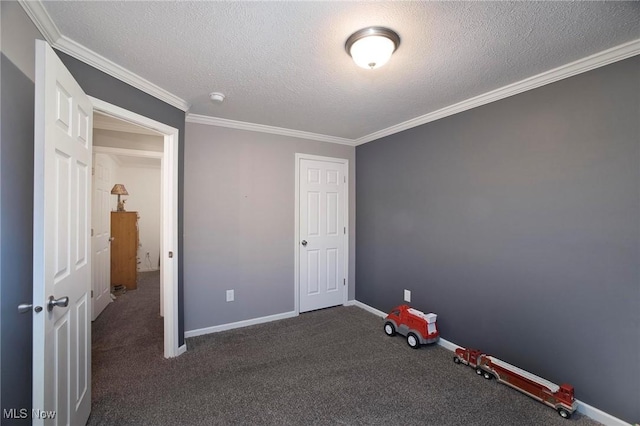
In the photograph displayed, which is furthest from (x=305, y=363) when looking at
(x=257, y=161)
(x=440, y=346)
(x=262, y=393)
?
(x=257, y=161)

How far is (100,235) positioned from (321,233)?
2.92m

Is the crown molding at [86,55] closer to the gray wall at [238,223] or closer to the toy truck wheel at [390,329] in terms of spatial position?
the gray wall at [238,223]

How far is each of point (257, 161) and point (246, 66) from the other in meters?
1.50

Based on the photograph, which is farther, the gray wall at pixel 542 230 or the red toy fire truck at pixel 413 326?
the red toy fire truck at pixel 413 326

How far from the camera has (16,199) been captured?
1.36m

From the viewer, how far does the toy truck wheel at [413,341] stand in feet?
9.19

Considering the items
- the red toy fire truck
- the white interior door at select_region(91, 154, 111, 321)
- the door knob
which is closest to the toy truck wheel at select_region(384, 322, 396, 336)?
the red toy fire truck

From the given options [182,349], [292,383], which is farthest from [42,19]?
[292,383]

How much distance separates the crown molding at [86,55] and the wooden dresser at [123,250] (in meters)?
3.27

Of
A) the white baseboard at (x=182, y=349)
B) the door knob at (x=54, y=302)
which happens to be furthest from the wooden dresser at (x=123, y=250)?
the door knob at (x=54, y=302)

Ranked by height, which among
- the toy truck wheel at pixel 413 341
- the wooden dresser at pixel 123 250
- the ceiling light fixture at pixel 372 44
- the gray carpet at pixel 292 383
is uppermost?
the ceiling light fixture at pixel 372 44

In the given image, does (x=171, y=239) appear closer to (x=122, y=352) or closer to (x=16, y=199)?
(x=122, y=352)

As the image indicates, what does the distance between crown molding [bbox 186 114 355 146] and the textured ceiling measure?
1.58 feet

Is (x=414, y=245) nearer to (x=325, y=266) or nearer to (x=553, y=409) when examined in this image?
(x=325, y=266)
